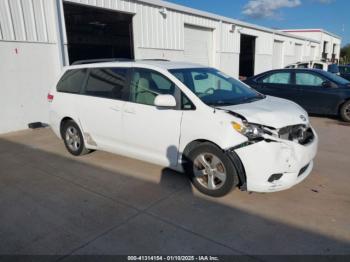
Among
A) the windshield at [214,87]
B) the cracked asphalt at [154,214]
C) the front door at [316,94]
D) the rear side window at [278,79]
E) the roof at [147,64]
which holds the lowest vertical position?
the cracked asphalt at [154,214]

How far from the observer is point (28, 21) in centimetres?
759

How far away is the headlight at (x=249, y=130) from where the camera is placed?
336 cm

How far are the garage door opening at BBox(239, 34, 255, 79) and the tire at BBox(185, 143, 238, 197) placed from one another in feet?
52.2

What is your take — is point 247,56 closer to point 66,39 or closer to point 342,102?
point 342,102

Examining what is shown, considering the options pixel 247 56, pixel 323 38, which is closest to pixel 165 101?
pixel 247 56

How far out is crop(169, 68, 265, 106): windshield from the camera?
3963 millimetres

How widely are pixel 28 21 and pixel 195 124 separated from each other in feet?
20.5

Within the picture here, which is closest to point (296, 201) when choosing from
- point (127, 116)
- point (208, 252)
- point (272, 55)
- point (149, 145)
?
point (208, 252)

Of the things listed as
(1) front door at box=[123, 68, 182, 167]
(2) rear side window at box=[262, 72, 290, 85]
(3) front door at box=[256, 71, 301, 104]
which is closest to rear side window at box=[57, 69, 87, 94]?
(1) front door at box=[123, 68, 182, 167]

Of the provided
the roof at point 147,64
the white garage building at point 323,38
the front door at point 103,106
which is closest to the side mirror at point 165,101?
the roof at point 147,64

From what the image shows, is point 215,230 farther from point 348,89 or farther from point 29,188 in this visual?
Answer: point 348,89

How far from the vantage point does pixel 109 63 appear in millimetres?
4934

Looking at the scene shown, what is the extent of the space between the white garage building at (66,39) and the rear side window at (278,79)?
4.07 m

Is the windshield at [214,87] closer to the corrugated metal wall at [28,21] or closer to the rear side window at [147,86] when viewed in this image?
the rear side window at [147,86]
